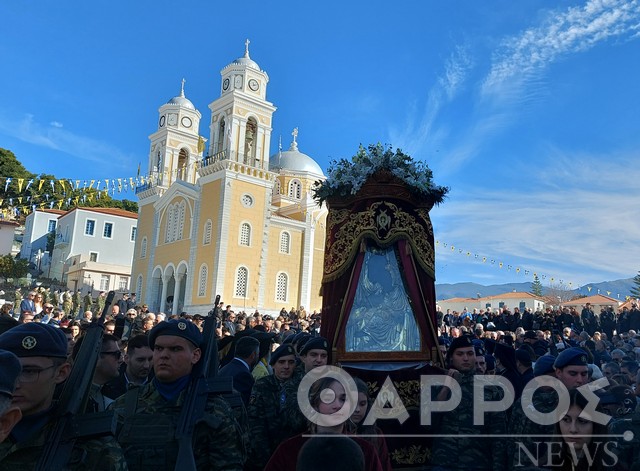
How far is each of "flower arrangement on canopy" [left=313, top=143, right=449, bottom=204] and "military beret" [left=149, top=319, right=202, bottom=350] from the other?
13.8 ft

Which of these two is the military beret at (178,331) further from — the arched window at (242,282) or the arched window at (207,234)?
the arched window at (207,234)

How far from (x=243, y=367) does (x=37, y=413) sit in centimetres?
304

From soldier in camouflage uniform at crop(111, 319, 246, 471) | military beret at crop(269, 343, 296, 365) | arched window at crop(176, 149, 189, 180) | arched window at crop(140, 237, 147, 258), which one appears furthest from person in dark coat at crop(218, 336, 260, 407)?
arched window at crop(176, 149, 189, 180)

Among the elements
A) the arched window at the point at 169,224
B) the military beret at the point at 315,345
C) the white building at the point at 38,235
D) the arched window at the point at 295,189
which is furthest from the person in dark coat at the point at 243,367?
the white building at the point at 38,235

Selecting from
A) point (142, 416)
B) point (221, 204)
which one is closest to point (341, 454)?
point (142, 416)

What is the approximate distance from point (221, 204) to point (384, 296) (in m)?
30.5

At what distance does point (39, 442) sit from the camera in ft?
7.20

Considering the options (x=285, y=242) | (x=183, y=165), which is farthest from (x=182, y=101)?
(x=285, y=242)

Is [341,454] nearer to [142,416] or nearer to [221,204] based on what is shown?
[142,416]

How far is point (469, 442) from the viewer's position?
13.6ft

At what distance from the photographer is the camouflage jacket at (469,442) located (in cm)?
409

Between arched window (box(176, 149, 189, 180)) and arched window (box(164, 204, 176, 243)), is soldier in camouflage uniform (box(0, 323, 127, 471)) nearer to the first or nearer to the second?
arched window (box(164, 204, 176, 243))

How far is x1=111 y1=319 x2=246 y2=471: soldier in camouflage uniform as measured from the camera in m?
2.94

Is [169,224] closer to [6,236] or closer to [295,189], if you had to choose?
[295,189]
